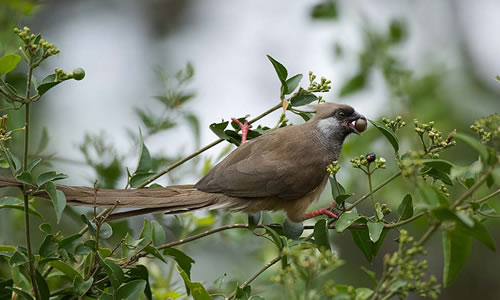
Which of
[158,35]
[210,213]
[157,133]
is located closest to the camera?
[157,133]

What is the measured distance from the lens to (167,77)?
3.95 metres

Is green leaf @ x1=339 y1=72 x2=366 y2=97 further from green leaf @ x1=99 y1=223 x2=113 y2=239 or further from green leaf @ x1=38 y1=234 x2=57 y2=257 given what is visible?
green leaf @ x1=38 y1=234 x2=57 y2=257

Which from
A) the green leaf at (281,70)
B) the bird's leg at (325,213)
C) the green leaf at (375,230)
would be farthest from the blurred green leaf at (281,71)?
the green leaf at (375,230)

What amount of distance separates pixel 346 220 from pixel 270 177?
129 cm

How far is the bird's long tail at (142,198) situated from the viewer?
2.79m

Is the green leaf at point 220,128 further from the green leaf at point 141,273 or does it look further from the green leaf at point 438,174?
the green leaf at point 438,174

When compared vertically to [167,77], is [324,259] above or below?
below

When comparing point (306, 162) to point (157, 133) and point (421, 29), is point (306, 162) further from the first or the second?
point (421, 29)

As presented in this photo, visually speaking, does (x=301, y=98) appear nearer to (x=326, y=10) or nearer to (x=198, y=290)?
(x=198, y=290)

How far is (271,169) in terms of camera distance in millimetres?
3789

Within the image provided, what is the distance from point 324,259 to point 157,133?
1.94 meters

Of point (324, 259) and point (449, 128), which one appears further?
point (449, 128)

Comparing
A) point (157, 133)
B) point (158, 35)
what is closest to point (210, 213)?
point (157, 133)

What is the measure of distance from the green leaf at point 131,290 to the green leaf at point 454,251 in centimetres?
103
